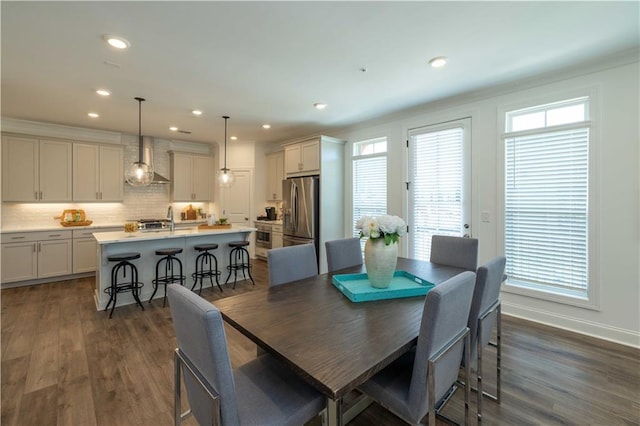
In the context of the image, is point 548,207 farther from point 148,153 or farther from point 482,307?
point 148,153

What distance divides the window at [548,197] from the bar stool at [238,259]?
3743mm

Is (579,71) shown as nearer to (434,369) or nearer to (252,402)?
(434,369)

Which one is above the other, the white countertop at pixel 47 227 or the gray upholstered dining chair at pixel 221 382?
the white countertop at pixel 47 227

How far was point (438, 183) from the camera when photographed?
3959 mm

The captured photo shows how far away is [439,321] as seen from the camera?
1.21 m

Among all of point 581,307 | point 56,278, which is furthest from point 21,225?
point 581,307

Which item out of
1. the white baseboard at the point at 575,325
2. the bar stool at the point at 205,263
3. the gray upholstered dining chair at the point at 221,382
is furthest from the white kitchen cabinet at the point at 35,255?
the white baseboard at the point at 575,325

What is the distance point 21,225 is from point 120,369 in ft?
14.8

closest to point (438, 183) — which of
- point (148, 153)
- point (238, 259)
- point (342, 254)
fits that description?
point (342, 254)

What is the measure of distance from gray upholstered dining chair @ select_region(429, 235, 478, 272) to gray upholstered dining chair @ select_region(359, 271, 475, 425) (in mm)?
1263

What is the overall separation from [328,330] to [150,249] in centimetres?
364

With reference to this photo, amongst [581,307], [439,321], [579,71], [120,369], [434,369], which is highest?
[579,71]

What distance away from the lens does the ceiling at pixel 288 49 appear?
205 cm

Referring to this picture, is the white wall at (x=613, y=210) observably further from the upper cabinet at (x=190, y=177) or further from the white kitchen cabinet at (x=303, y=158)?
the upper cabinet at (x=190, y=177)
